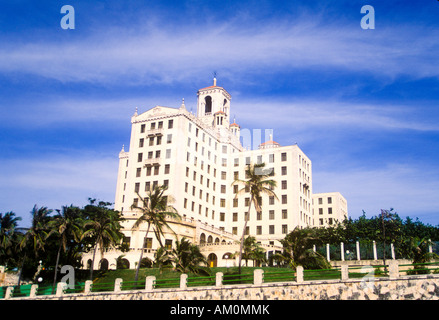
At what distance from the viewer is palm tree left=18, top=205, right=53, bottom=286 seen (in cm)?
4950

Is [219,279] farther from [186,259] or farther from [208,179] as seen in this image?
[208,179]

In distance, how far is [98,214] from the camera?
5644 cm

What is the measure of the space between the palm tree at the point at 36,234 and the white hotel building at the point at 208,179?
13.7 m

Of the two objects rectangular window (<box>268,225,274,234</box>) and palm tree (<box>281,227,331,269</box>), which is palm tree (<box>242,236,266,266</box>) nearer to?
palm tree (<box>281,227,331,269</box>)

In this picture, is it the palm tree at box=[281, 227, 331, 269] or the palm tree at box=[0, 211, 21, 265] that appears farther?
the palm tree at box=[0, 211, 21, 265]

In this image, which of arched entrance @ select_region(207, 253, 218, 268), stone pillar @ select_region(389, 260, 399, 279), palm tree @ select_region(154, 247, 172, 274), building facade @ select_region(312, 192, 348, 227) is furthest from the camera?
building facade @ select_region(312, 192, 348, 227)

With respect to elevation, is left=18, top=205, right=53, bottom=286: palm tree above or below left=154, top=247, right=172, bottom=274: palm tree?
above

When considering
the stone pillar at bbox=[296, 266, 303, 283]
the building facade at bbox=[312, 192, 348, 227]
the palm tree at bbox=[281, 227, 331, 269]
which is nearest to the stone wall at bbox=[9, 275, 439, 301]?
the stone pillar at bbox=[296, 266, 303, 283]

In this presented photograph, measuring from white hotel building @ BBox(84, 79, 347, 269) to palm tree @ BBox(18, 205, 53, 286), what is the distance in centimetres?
1367

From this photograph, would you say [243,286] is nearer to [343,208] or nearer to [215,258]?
[215,258]
